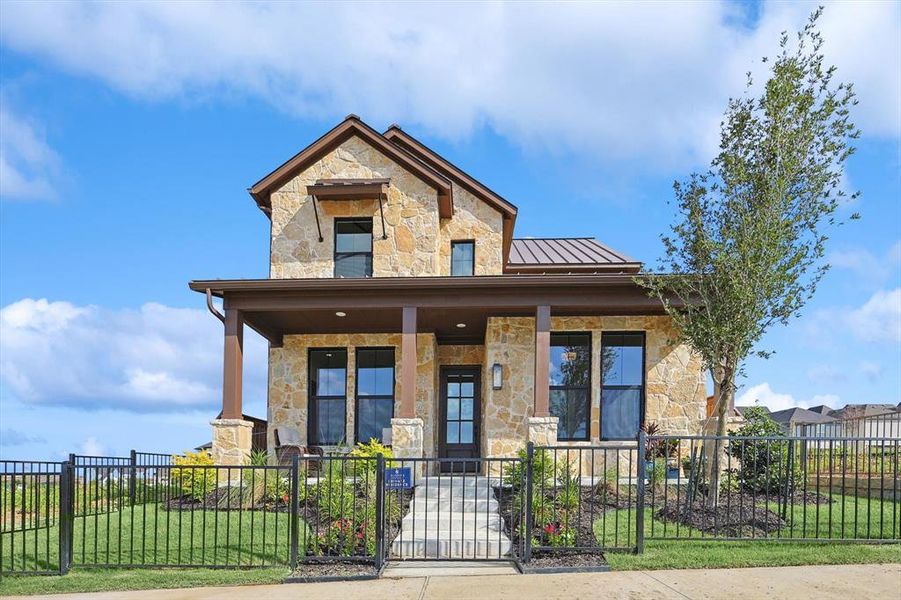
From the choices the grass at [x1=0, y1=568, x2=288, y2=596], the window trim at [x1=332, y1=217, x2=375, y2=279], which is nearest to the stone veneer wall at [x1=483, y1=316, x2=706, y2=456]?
the window trim at [x1=332, y1=217, x2=375, y2=279]

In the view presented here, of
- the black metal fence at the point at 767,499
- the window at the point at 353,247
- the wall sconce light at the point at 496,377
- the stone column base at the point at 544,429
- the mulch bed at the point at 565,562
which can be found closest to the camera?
the mulch bed at the point at 565,562

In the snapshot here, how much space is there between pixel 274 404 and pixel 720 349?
945cm

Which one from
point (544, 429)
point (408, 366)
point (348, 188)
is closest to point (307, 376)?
point (408, 366)

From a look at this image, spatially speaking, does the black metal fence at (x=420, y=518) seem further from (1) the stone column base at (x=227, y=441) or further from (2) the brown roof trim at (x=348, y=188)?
(2) the brown roof trim at (x=348, y=188)

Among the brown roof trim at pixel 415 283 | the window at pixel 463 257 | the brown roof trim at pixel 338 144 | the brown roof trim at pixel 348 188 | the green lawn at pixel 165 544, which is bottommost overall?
the green lawn at pixel 165 544

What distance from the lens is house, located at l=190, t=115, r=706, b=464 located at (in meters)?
13.6

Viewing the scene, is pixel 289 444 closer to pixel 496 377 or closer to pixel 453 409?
pixel 453 409

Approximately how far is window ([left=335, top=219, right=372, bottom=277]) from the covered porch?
1.21 m

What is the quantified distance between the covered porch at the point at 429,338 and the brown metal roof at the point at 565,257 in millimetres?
3232

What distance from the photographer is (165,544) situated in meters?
9.73

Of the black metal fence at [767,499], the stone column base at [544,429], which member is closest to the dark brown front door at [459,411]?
the stone column base at [544,429]

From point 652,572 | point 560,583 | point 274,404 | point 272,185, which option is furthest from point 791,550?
point 272,185

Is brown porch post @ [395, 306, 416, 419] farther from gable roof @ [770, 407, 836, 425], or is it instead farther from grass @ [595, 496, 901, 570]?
gable roof @ [770, 407, 836, 425]

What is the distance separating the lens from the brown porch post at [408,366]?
44.3ft
